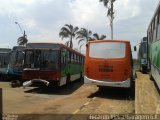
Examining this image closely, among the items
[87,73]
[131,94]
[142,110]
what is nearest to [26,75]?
[87,73]

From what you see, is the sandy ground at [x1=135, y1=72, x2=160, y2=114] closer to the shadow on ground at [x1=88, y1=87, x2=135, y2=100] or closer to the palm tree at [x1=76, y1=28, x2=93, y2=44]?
the shadow on ground at [x1=88, y1=87, x2=135, y2=100]

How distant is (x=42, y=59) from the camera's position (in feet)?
75.1

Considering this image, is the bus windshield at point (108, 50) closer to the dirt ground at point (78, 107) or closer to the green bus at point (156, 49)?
the green bus at point (156, 49)

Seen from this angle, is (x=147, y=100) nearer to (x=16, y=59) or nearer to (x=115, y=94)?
(x=115, y=94)

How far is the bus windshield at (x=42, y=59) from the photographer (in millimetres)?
22766

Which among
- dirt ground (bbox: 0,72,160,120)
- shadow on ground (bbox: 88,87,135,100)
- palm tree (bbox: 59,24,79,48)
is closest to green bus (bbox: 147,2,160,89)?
dirt ground (bbox: 0,72,160,120)

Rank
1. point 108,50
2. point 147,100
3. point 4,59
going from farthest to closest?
point 4,59 → point 108,50 → point 147,100

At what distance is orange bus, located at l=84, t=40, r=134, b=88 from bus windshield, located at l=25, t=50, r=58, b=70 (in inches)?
121

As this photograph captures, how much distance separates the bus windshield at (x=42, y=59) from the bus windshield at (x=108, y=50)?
323cm

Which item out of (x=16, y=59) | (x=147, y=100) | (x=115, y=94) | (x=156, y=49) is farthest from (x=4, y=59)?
(x=147, y=100)

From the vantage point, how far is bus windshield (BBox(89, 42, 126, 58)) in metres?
19.7

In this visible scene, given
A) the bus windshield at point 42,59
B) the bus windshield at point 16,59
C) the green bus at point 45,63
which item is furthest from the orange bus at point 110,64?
the bus windshield at point 16,59

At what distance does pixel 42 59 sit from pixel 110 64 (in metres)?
4.89

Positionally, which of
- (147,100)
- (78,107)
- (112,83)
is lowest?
(78,107)
